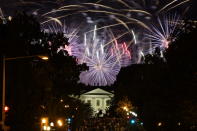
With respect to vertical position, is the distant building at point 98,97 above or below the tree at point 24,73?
above

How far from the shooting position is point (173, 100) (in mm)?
51281

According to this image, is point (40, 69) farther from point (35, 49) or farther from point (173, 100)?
point (173, 100)

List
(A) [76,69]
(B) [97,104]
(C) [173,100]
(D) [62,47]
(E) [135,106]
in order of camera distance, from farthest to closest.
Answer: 1. (B) [97,104]
2. (E) [135,106]
3. (A) [76,69]
4. (D) [62,47]
5. (C) [173,100]

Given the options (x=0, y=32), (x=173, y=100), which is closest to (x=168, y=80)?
(x=173, y=100)

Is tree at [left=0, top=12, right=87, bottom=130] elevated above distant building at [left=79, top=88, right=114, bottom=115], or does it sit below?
below

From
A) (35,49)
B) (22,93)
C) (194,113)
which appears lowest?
(194,113)

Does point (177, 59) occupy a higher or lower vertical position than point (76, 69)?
lower

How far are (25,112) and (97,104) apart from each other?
11755 centimetres

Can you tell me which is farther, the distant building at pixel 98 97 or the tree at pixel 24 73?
the distant building at pixel 98 97

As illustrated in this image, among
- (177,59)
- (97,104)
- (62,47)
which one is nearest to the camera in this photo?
(177,59)

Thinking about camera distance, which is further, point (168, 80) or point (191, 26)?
point (168, 80)

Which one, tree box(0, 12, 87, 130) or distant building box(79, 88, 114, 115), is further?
distant building box(79, 88, 114, 115)

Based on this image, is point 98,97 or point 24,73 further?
point 98,97

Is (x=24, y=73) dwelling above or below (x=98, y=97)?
below
